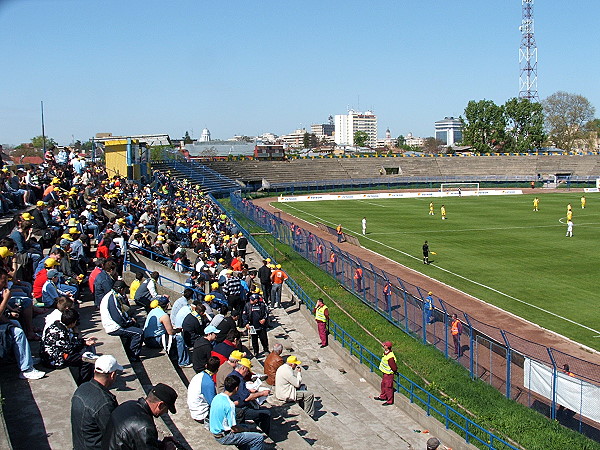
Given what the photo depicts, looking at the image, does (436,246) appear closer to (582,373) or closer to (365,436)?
(582,373)

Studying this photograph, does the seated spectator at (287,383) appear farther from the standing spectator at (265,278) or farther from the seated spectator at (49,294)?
the standing spectator at (265,278)

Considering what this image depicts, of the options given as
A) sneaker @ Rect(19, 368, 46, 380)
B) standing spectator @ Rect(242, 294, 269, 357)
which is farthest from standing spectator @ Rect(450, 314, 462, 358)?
sneaker @ Rect(19, 368, 46, 380)

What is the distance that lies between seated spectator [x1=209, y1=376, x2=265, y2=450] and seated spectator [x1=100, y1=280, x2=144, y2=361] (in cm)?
369

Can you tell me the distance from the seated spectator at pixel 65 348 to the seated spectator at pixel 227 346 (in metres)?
2.42

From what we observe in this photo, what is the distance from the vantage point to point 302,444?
1043 centimetres

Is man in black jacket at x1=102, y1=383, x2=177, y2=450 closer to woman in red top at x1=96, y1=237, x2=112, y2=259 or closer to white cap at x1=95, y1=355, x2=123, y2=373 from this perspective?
white cap at x1=95, y1=355, x2=123, y2=373

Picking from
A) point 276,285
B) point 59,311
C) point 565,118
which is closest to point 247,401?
point 59,311

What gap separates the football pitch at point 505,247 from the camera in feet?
81.6

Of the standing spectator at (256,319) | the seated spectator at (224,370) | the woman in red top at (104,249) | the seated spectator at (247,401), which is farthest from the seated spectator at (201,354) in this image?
the woman in red top at (104,249)

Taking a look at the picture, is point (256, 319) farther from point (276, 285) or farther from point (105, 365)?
point (105, 365)

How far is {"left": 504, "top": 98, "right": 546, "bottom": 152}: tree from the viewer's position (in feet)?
397

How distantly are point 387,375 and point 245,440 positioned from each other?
6002mm

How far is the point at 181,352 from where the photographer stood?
12625 mm

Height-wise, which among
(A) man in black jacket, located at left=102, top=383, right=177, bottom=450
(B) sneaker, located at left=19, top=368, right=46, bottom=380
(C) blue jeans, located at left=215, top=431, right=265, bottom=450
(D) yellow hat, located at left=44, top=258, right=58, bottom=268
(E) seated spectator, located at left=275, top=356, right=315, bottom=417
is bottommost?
(E) seated spectator, located at left=275, top=356, right=315, bottom=417
